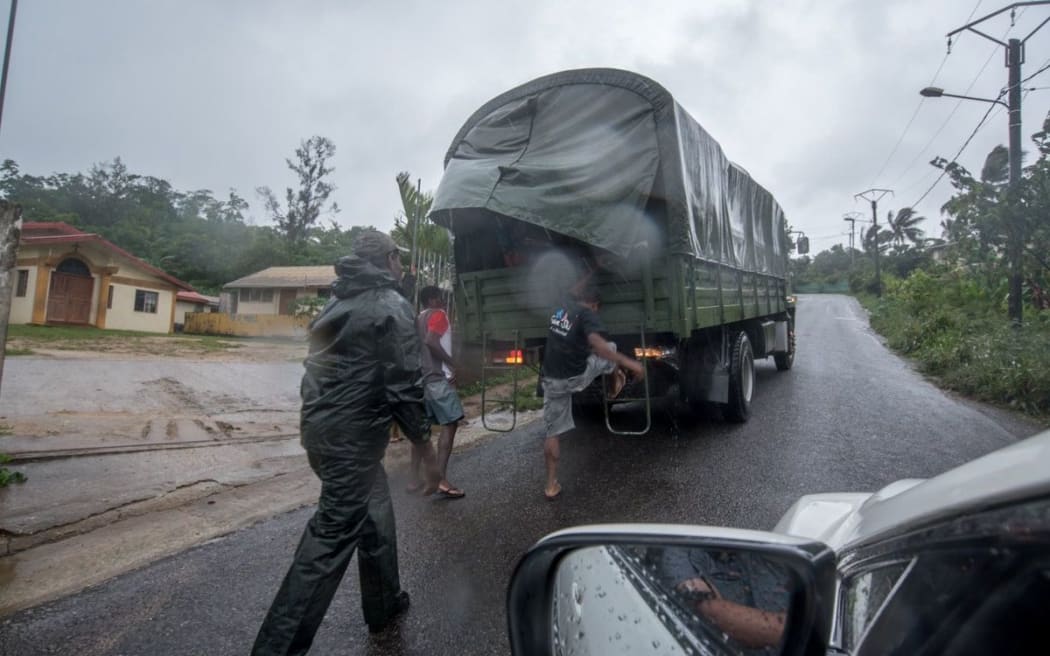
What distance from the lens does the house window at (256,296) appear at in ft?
110

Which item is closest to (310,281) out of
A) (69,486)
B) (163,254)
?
(163,254)

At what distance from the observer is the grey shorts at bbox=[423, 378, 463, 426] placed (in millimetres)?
4812

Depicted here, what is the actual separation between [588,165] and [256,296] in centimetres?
3298

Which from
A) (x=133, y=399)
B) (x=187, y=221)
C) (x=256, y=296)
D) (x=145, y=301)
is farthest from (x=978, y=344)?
(x=187, y=221)

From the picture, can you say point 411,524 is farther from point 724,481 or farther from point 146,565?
point 724,481

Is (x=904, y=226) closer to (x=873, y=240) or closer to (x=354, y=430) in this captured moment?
(x=873, y=240)

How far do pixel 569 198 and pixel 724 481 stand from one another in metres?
2.63

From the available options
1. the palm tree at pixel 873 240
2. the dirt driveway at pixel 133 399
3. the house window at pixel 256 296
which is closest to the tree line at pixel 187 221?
the house window at pixel 256 296

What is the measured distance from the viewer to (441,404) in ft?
15.8

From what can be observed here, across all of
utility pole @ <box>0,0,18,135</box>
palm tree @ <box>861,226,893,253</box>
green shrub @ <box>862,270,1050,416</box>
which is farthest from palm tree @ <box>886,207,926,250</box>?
utility pole @ <box>0,0,18,135</box>

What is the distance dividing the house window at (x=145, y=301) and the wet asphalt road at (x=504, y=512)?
79.3 ft

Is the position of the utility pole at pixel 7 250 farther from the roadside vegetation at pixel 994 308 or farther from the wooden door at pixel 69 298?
the wooden door at pixel 69 298

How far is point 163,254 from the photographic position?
39656mm

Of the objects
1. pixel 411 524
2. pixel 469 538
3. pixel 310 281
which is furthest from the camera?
pixel 310 281
